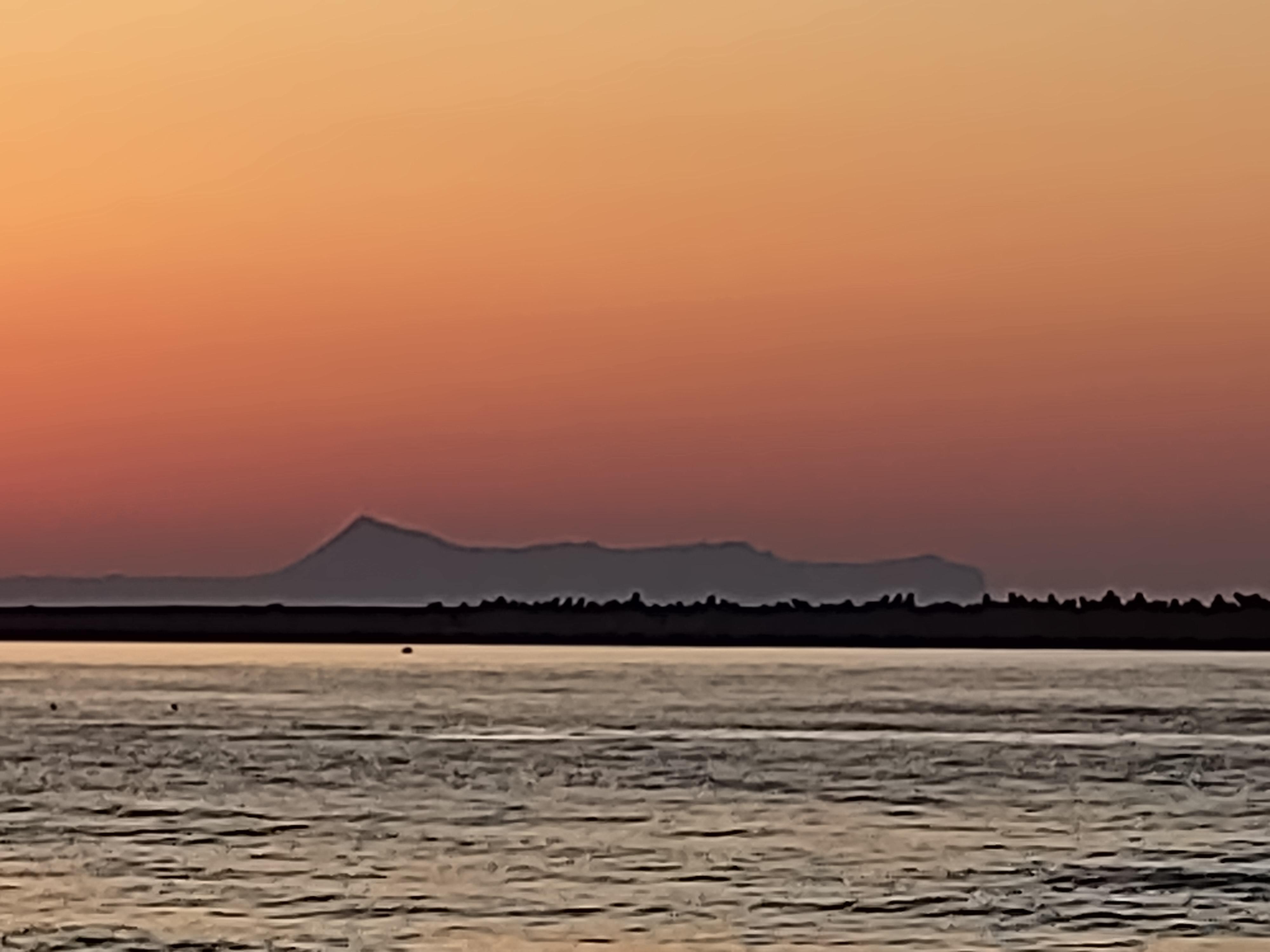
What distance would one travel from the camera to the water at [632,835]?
35.8 metres

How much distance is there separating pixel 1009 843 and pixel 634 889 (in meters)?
12.8

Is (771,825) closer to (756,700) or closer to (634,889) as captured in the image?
(634,889)

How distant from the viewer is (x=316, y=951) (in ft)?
107

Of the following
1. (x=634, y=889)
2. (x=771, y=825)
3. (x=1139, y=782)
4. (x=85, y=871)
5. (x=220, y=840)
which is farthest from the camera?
(x=1139, y=782)

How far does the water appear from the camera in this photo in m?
35.8

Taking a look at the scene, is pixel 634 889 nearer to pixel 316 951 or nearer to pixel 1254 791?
pixel 316 951

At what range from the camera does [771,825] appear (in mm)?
53219

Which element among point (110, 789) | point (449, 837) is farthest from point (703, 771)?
point (449, 837)

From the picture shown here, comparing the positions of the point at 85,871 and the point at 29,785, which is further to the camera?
the point at 29,785

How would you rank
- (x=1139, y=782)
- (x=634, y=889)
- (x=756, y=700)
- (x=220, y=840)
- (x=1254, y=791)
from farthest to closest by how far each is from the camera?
(x=756, y=700) < (x=1139, y=782) < (x=1254, y=791) < (x=220, y=840) < (x=634, y=889)

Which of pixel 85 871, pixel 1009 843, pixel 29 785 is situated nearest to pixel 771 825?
pixel 1009 843

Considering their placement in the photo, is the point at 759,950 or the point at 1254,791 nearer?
the point at 759,950

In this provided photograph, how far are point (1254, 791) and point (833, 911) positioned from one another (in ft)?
102

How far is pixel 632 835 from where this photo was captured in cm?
5056
